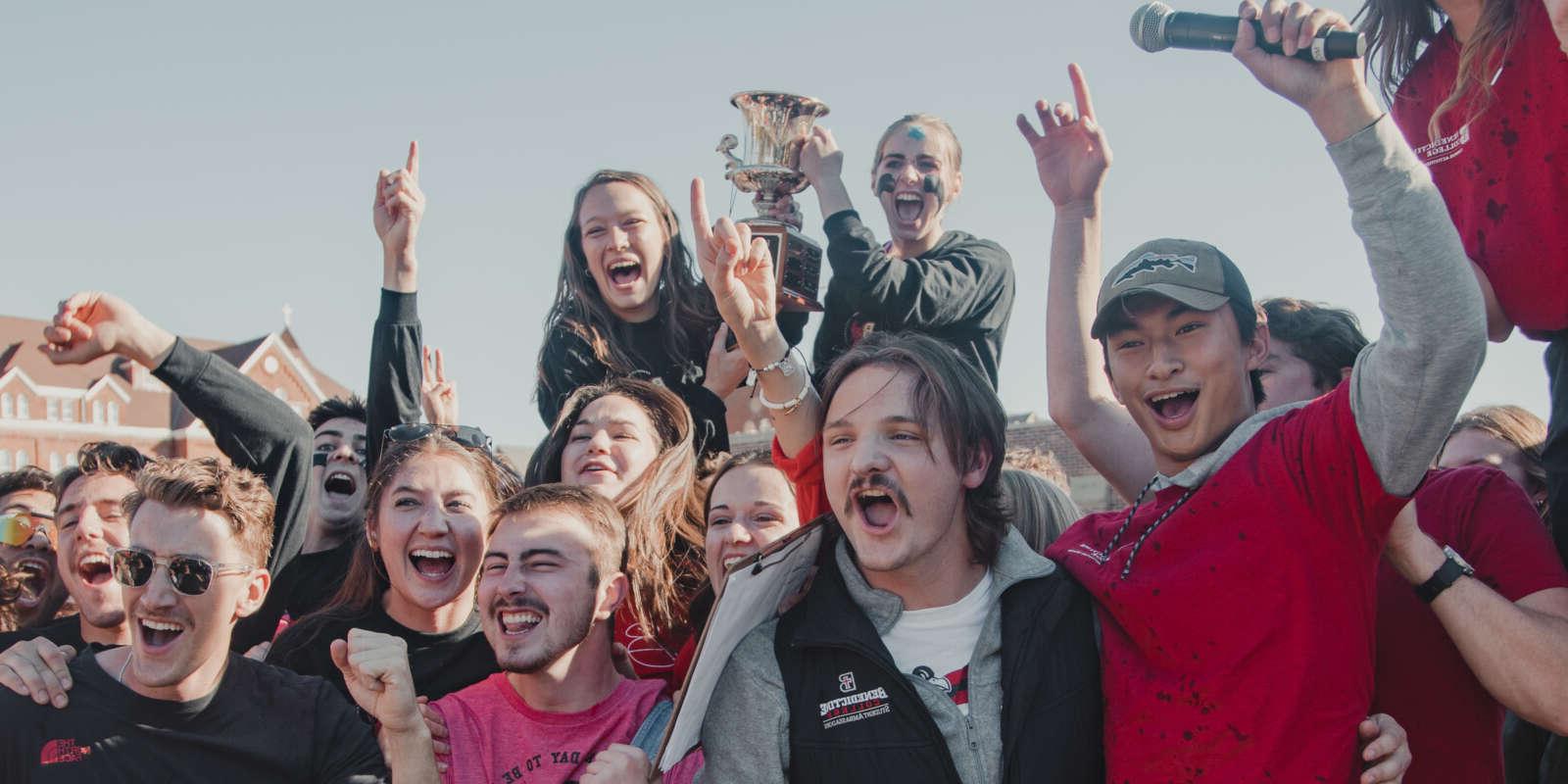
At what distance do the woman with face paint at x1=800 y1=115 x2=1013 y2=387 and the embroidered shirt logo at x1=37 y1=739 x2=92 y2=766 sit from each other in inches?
109

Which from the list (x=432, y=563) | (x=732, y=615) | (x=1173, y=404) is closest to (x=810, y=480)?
(x=732, y=615)

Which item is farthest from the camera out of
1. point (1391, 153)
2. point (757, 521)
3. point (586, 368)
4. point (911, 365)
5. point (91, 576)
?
point (586, 368)

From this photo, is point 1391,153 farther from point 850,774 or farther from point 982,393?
point 850,774

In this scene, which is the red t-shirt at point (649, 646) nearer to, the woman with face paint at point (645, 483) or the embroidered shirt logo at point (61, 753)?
the woman with face paint at point (645, 483)

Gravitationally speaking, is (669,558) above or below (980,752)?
above

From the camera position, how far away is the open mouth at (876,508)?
118 inches

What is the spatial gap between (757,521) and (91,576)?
2.31 m

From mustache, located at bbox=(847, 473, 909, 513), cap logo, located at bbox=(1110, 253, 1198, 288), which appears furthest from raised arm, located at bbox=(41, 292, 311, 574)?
cap logo, located at bbox=(1110, 253, 1198, 288)

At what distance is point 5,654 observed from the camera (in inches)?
134

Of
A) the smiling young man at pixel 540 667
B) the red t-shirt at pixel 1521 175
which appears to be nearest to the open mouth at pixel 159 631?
the smiling young man at pixel 540 667

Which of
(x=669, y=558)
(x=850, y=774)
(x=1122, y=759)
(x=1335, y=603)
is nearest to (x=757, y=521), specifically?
(x=669, y=558)

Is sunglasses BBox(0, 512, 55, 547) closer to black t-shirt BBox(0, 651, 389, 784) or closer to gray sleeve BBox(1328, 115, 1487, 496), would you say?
black t-shirt BBox(0, 651, 389, 784)

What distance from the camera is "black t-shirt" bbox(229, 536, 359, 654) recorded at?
4.51 meters

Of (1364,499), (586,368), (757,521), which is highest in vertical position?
(586,368)
